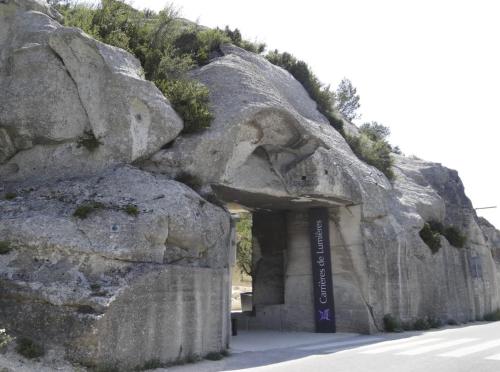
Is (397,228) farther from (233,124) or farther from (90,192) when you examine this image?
(90,192)

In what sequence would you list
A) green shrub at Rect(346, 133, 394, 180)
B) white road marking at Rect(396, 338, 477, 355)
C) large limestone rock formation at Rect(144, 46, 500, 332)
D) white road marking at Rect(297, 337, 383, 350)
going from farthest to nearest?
Result: green shrub at Rect(346, 133, 394, 180), large limestone rock formation at Rect(144, 46, 500, 332), white road marking at Rect(297, 337, 383, 350), white road marking at Rect(396, 338, 477, 355)

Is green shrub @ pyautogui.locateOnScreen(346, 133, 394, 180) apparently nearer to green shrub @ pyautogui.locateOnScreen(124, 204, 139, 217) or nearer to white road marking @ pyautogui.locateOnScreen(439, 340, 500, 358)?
white road marking @ pyautogui.locateOnScreen(439, 340, 500, 358)

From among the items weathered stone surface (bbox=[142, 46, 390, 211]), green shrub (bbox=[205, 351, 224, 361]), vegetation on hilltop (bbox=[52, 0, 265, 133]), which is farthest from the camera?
vegetation on hilltop (bbox=[52, 0, 265, 133])

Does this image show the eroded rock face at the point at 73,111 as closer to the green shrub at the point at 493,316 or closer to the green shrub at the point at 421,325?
the green shrub at the point at 421,325

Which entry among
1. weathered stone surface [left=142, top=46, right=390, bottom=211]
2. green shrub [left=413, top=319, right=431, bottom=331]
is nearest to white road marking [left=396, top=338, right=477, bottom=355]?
green shrub [left=413, top=319, right=431, bottom=331]

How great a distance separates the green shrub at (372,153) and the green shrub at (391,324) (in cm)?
685

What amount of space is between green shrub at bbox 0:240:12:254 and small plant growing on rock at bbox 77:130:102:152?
3671 mm

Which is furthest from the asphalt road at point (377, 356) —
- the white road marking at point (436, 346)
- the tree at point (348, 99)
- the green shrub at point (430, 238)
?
the tree at point (348, 99)

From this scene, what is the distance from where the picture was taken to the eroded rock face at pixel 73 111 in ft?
43.3

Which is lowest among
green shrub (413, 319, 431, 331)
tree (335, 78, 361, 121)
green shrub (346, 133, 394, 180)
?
green shrub (413, 319, 431, 331)

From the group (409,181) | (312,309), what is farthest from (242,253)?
(312,309)

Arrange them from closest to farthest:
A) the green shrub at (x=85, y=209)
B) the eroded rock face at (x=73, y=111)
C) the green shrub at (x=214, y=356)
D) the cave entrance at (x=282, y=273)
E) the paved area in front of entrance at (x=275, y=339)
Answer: the green shrub at (x=85, y=209) < the green shrub at (x=214, y=356) < the eroded rock face at (x=73, y=111) < the paved area in front of entrance at (x=275, y=339) < the cave entrance at (x=282, y=273)

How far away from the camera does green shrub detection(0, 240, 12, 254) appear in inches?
399

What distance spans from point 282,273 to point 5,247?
1234 centimetres
